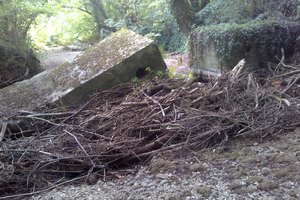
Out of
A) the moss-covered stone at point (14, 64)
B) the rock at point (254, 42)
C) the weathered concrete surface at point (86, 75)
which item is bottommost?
the rock at point (254, 42)

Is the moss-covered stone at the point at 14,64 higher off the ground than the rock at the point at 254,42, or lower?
higher

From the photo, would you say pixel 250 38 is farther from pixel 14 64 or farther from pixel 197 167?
pixel 14 64

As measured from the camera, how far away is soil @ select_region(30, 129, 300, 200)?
2820mm

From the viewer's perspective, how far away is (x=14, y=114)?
5312mm

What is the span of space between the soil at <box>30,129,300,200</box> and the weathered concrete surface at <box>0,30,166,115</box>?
99.4 inches

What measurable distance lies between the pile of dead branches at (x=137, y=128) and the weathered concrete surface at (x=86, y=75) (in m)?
0.56

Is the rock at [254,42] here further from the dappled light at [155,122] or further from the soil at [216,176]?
the soil at [216,176]

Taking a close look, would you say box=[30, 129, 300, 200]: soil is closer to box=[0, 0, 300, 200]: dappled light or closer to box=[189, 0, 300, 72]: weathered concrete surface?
box=[0, 0, 300, 200]: dappled light

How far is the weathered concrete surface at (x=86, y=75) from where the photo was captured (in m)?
5.76

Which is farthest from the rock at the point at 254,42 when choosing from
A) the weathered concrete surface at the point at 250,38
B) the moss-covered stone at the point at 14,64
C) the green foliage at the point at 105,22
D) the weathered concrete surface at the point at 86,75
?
the green foliage at the point at 105,22

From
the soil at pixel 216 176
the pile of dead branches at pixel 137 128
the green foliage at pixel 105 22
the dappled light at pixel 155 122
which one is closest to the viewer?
the soil at pixel 216 176

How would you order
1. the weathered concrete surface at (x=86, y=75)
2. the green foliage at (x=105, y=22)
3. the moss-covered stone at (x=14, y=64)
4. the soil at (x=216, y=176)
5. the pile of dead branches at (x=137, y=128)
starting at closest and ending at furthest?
the soil at (x=216, y=176) → the pile of dead branches at (x=137, y=128) → the weathered concrete surface at (x=86, y=75) → the moss-covered stone at (x=14, y=64) → the green foliage at (x=105, y=22)

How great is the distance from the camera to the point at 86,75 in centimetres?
600

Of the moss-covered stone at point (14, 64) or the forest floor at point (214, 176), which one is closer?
the forest floor at point (214, 176)
